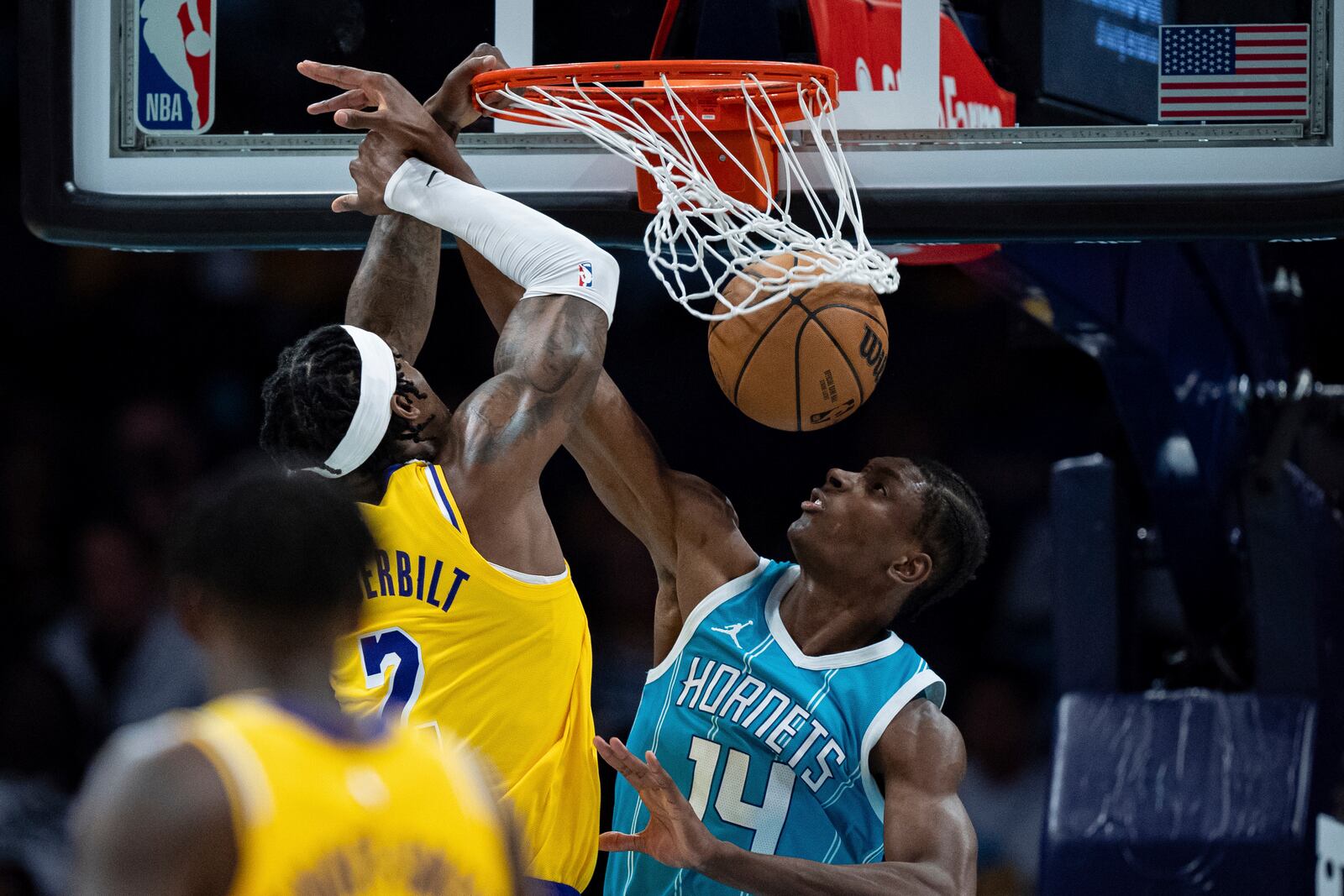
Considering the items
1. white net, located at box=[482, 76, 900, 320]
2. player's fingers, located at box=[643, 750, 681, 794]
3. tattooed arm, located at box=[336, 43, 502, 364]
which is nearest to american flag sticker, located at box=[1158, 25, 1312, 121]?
white net, located at box=[482, 76, 900, 320]

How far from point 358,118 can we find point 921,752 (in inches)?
68.4

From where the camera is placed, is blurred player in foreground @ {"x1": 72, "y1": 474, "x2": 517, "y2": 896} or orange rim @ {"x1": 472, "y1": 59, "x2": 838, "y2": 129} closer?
blurred player in foreground @ {"x1": 72, "y1": 474, "x2": 517, "y2": 896}

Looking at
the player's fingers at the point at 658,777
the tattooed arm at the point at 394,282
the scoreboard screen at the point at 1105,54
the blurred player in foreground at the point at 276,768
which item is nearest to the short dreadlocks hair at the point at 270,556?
the blurred player in foreground at the point at 276,768

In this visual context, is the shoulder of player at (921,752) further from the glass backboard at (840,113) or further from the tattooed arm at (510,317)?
the glass backboard at (840,113)

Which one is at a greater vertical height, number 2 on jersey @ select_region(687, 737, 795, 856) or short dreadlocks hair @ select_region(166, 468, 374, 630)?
short dreadlocks hair @ select_region(166, 468, 374, 630)

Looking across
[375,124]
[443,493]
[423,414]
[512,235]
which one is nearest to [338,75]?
[375,124]

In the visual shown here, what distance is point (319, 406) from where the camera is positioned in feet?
10.1

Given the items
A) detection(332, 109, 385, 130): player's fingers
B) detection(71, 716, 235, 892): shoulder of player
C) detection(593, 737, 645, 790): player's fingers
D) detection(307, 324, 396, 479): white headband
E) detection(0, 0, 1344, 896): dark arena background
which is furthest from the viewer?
detection(0, 0, 1344, 896): dark arena background

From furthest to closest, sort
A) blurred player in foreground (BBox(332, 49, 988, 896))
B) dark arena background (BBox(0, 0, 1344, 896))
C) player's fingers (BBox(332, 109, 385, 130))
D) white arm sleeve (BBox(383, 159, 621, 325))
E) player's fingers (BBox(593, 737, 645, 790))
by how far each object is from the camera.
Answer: dark arena background (BBox(0, 0, 1344, 896)) < blurred player in foreground (BBox(332, 49, 988, 896)) < player's fingers (BBox(332, 109, 385, 130)) < white arm sleeve (BBox(383, 159, 621, 325)) < player's fingers (BBox(593, 737, 645, 790))

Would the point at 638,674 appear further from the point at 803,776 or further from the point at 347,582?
the point at 347,582

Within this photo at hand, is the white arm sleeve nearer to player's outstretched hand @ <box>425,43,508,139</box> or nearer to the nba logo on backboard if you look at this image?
player's outstretched hand @ <box>425,43,508,139</box>

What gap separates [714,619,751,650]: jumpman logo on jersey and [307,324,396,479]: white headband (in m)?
0.97

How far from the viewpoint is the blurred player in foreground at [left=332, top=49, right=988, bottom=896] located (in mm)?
3520

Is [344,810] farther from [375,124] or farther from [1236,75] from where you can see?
[1236,75]
